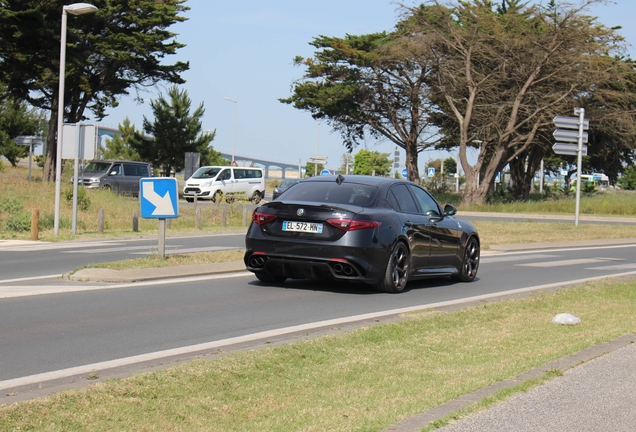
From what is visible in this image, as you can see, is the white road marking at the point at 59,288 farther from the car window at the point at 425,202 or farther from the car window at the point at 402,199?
the car window at the point at 425,202

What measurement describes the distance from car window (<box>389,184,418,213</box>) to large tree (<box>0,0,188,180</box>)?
3235 cm

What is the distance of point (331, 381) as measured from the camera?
246 inches

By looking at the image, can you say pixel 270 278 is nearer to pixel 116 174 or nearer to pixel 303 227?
pixel 303 227

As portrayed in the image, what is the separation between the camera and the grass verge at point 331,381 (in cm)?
506

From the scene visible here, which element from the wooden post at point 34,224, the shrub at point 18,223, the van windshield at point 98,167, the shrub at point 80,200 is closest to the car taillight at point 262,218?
the wooden post at point 34,224

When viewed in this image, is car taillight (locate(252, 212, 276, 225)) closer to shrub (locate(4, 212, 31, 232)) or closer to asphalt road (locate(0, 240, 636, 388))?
asphalt road (locate(0, 240, 636, 388))

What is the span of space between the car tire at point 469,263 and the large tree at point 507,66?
36887 millimetres

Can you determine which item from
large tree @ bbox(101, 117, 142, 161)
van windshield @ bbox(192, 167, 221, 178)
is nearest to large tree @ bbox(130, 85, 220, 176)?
large tree @ bbox(101, 117, 142, 161)

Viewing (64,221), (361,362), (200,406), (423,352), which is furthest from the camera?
(64,221)

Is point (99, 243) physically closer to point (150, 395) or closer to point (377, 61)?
point (150, 395)

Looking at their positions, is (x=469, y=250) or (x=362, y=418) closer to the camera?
(x=362, y=418)

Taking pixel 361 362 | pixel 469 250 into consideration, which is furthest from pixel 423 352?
pixel 469 250

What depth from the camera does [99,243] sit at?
68.5ft

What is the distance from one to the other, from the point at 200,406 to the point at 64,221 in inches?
833
